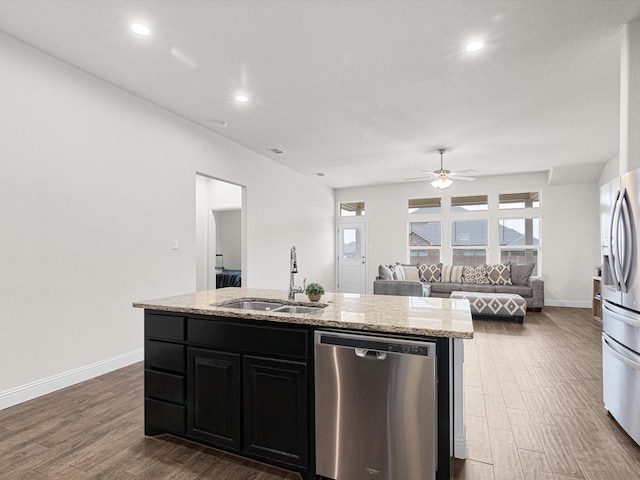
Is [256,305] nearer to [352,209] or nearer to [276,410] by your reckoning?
[276,410]

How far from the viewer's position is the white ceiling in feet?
7.72

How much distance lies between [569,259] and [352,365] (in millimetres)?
7530

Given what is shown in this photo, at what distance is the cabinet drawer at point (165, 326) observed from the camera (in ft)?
7.00

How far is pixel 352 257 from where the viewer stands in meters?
9.23

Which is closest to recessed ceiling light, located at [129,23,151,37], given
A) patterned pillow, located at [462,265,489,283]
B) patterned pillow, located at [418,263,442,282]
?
patterned pillow, located at [418,263,442,282]

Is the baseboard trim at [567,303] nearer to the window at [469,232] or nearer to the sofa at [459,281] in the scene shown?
the sofa at [459,281]

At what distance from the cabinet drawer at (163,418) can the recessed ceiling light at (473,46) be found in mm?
3289

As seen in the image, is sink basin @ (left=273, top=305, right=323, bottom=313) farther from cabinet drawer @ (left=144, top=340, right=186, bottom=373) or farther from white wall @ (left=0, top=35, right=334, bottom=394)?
white wall @ (left=0, top=35, right=334, bottom=394)

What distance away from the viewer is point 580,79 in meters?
3.28

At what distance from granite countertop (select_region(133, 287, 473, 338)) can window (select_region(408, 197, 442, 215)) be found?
6524 mm

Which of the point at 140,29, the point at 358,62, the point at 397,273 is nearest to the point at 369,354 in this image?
the point at 358,62

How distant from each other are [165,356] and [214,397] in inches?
16.9

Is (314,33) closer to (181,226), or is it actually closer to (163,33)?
(163,33)

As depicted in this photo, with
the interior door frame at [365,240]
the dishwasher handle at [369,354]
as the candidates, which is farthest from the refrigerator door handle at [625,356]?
the interior door frame at [365,240]
